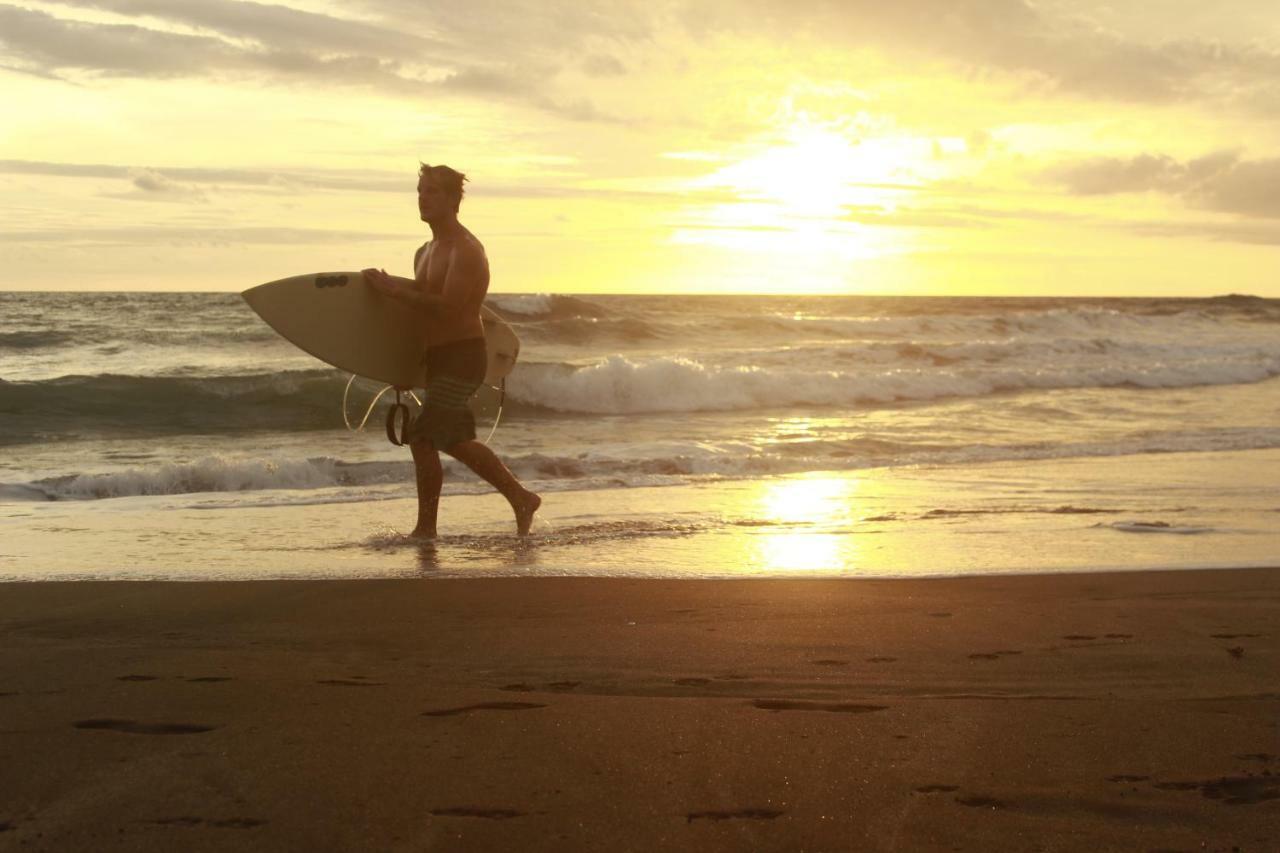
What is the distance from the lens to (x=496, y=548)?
18.6 feet

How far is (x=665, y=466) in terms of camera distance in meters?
9.04

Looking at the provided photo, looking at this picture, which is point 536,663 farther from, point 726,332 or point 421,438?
point 726,332

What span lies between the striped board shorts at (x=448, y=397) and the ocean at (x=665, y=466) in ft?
1.72

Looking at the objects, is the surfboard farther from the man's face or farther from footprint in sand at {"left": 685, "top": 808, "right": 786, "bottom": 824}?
footprint in sand at {"left": 685, "top": 808, "right": 786, "bottom": 824}

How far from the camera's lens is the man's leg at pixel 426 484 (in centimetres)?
593

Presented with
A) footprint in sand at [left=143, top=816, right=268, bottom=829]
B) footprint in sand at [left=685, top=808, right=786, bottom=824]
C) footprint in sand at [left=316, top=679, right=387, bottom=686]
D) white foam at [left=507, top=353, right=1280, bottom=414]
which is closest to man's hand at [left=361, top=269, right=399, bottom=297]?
footprint in sand at [left=316, top=679, right=387, bottom=686]

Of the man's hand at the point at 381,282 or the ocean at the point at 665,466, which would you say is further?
the man's hand at the point at 381,282

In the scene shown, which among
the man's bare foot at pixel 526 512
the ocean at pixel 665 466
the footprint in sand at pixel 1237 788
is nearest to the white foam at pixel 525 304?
the ocean at pixel 665 466

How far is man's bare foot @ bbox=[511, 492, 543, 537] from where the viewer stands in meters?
6.07

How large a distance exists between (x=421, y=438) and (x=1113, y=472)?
5234 millimetres

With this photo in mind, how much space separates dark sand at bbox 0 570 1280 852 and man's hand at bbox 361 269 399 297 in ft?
5.99

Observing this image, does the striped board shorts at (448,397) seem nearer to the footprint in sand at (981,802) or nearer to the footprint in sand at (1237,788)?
the footprint in sand at (981,802)

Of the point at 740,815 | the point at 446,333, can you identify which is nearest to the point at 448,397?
the point at 446,333

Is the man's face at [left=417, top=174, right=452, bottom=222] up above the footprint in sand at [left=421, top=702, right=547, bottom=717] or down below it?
above
